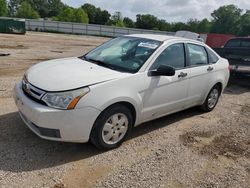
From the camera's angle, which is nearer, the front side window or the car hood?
the car hood

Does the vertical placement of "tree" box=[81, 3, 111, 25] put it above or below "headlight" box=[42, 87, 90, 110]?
above

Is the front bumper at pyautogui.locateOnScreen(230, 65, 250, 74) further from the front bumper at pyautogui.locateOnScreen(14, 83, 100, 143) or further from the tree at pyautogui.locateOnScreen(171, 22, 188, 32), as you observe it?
the tree at pyautogui.locateOnScreen(171, 22, 188, 32)

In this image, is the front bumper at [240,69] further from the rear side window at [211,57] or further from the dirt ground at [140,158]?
the dirt ground at [140,158]

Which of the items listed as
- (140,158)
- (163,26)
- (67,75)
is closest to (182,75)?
(140,158)

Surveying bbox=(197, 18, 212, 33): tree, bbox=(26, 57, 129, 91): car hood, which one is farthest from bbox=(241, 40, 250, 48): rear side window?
bbox=(197, 18, 212, 33): tree

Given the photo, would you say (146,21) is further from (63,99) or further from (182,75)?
(63,99)

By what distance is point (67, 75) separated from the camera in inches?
148

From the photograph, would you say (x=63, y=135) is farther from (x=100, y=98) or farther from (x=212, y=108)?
(x=212, y=108)

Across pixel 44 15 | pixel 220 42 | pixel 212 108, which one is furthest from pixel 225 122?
pixel 44 15

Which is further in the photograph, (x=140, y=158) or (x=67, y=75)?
(x=140, y=158)

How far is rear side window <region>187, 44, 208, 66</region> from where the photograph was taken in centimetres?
513

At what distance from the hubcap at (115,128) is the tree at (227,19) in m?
78.1

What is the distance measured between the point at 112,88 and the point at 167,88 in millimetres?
1177

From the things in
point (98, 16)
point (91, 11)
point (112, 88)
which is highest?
point (91, 11)
